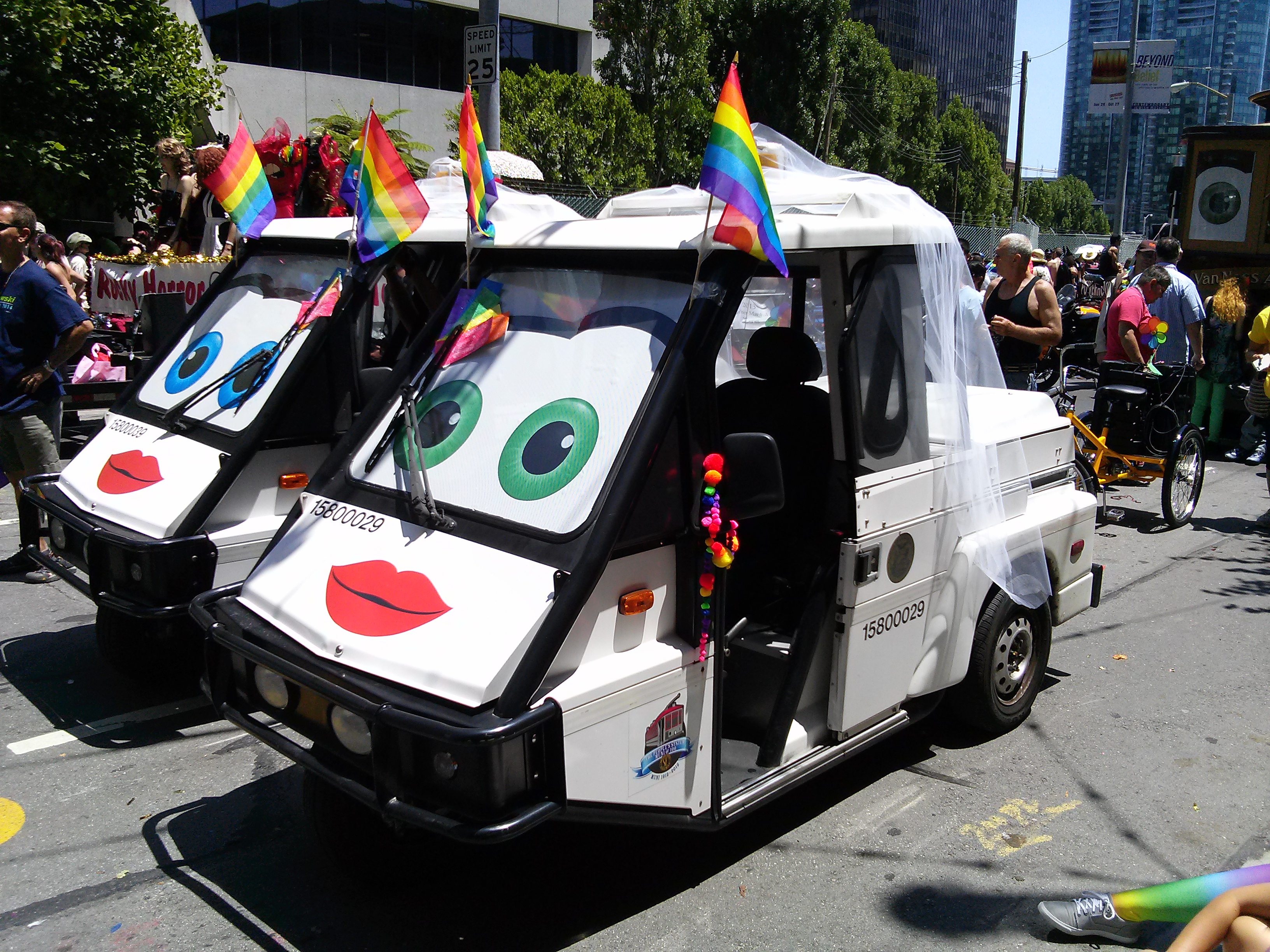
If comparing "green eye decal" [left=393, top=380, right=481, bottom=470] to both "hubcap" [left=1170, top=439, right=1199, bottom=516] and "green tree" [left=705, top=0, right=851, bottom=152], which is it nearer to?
"hubcap" [left=1170, top=439, right=1199, bottom=516]

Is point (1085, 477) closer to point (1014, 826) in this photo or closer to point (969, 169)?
point (1014, 826)

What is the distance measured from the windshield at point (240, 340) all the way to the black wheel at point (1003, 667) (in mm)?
3516

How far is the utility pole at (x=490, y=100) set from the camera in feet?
31.8

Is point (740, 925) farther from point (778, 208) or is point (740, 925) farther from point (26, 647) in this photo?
point (26, 647)

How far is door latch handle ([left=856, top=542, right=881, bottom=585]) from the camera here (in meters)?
3.86

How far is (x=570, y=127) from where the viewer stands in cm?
1920

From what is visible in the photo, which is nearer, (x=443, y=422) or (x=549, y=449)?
(x=549, y=449)

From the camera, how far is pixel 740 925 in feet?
11.5

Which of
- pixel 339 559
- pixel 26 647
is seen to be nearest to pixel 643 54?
pixel 26 647

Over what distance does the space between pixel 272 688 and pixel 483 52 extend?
24.9 feet

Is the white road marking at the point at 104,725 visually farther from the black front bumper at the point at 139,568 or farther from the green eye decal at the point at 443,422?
the green eye decal at the point at 443,422

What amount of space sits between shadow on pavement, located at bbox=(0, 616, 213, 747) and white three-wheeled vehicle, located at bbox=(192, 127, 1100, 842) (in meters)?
0.88

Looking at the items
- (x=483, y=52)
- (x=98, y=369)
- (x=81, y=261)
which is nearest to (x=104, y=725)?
(x=98, y=369)

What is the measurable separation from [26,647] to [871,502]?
184 inches
